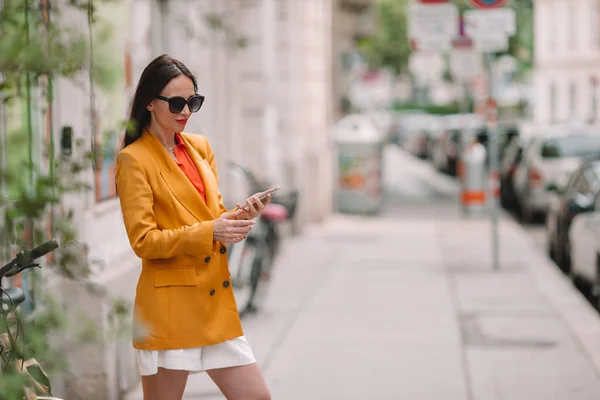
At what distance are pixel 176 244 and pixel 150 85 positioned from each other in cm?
53

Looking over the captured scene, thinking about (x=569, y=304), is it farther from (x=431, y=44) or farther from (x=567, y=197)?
(x=431, y=44)

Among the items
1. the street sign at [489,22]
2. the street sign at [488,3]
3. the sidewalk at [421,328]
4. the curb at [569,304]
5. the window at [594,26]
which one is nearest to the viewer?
the sidewalk at [421,328]

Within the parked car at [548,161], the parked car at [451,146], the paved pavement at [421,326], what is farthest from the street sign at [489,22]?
the parked car at [451,146]

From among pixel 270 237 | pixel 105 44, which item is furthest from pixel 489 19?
pixel 105 44

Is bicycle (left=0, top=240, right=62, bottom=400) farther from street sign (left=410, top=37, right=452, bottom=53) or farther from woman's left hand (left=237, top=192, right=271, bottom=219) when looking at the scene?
street sign (left=410, top=37, right=452, bottom=53)

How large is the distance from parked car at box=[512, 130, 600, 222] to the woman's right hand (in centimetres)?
1581

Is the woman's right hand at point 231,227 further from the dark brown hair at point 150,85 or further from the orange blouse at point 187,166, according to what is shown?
the dark brown hair at point 150,85

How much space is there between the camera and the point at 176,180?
13.1 feet

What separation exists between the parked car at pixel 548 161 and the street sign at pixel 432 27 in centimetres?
384

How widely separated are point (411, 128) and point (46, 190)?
199 feet

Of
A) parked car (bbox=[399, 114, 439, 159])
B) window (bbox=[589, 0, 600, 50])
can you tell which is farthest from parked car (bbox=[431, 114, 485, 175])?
window (bbox=[589, 0, 600, 50])

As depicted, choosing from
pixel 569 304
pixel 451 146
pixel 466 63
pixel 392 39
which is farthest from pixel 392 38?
pixel 569 304

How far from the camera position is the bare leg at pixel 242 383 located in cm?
408

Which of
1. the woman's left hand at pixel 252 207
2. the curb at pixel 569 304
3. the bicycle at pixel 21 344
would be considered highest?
the woman's left hand at pixel 252 207
